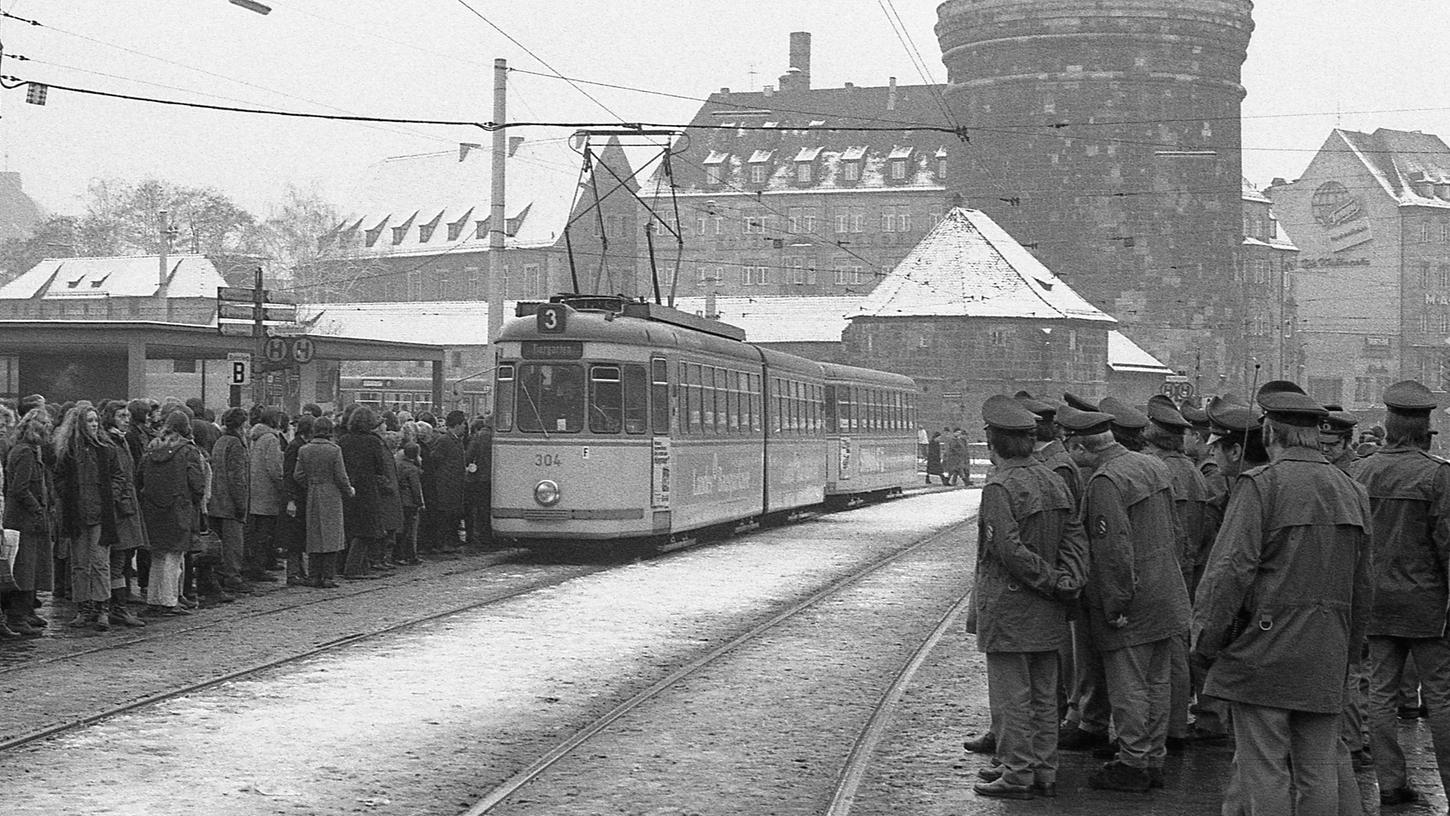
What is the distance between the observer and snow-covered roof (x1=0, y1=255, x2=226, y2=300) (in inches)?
3839

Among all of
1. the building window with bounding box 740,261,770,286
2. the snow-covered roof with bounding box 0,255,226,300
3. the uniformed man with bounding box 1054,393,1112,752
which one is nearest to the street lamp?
the uniformed man with bounding box 1054,393,1112,752

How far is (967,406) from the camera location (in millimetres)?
72562

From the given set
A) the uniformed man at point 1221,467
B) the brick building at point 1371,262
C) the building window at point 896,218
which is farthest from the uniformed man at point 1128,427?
the building window at point 896,218

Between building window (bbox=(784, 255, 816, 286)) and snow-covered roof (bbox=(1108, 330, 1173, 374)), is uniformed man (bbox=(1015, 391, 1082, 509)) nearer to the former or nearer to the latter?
snow-covered roof (bbox=(1108, 330, 1173, 374))

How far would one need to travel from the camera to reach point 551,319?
857 inches

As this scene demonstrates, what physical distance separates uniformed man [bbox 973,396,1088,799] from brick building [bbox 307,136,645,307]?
99420 mm

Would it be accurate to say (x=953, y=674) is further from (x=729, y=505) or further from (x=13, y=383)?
(x=13, y=383)

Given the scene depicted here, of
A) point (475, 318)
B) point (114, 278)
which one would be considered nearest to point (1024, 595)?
point (475, 318)

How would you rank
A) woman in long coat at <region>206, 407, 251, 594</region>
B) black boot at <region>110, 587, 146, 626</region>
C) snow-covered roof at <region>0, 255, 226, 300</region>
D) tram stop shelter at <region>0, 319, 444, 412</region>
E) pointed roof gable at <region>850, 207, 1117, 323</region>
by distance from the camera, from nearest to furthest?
black boot at <region>110, 587, 146, 626</region> < woman in long coat at <region>206, 407, 251, 594</region> < tram stop shelter at <region>0, 319, 444, 412</region> < pointed roof gable at <region>850, 207, 1117, 323</region> < snow-covered roof at <region>0, 255, 226, 300</region>

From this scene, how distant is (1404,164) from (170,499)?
11076cm

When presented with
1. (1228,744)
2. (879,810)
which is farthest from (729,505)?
(879,810)

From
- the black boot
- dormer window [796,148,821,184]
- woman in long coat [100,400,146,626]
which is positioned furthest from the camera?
dormer window [796,148,821,184]

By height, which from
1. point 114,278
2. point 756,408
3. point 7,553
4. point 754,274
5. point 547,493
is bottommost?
point 7,553

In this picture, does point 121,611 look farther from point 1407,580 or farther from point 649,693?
point 1407,580
